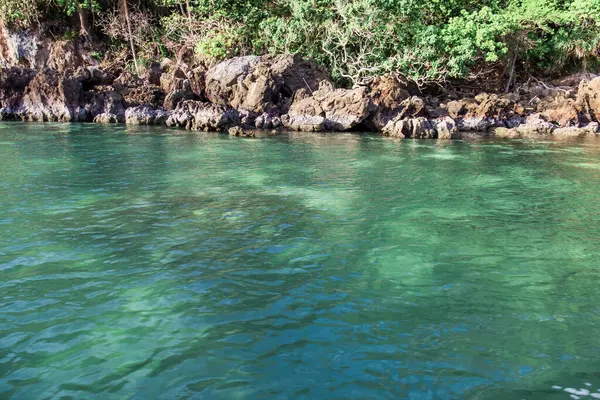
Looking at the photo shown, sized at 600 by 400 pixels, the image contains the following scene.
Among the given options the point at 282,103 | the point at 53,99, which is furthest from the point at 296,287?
the point at 53,99

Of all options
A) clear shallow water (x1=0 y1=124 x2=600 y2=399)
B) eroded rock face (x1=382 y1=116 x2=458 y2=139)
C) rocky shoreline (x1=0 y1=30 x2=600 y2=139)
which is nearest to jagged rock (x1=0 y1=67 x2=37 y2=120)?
rocky shoreline (x1=0 y1=30 x2=600 y2=139)

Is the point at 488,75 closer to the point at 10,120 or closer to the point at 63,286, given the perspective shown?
the point at 10,120

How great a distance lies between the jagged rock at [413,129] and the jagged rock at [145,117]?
10.4m

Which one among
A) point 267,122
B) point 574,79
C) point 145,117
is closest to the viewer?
point 267,122

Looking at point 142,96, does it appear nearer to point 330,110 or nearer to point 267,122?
point 267,122

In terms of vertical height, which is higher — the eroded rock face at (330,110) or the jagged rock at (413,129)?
the eroded rock face at (330,110)

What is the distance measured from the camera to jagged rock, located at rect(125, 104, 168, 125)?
2202cm

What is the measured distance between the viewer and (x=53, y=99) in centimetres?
2277

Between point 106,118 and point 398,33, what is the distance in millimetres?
14213

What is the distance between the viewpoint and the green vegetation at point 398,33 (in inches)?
861

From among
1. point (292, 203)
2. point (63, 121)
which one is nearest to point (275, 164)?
point (292, 203)

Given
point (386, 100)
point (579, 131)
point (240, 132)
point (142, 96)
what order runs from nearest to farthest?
1. point (240, 132)
2. point (579, 131)
3. point (386, 100)
4. point (142, 96)

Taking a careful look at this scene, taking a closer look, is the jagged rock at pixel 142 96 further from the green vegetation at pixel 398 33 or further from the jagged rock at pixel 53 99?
the green vegetation at pixel 398 33

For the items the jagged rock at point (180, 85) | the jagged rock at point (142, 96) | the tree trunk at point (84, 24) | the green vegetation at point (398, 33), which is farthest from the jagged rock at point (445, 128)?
the tree trunk at point (84, 24)
